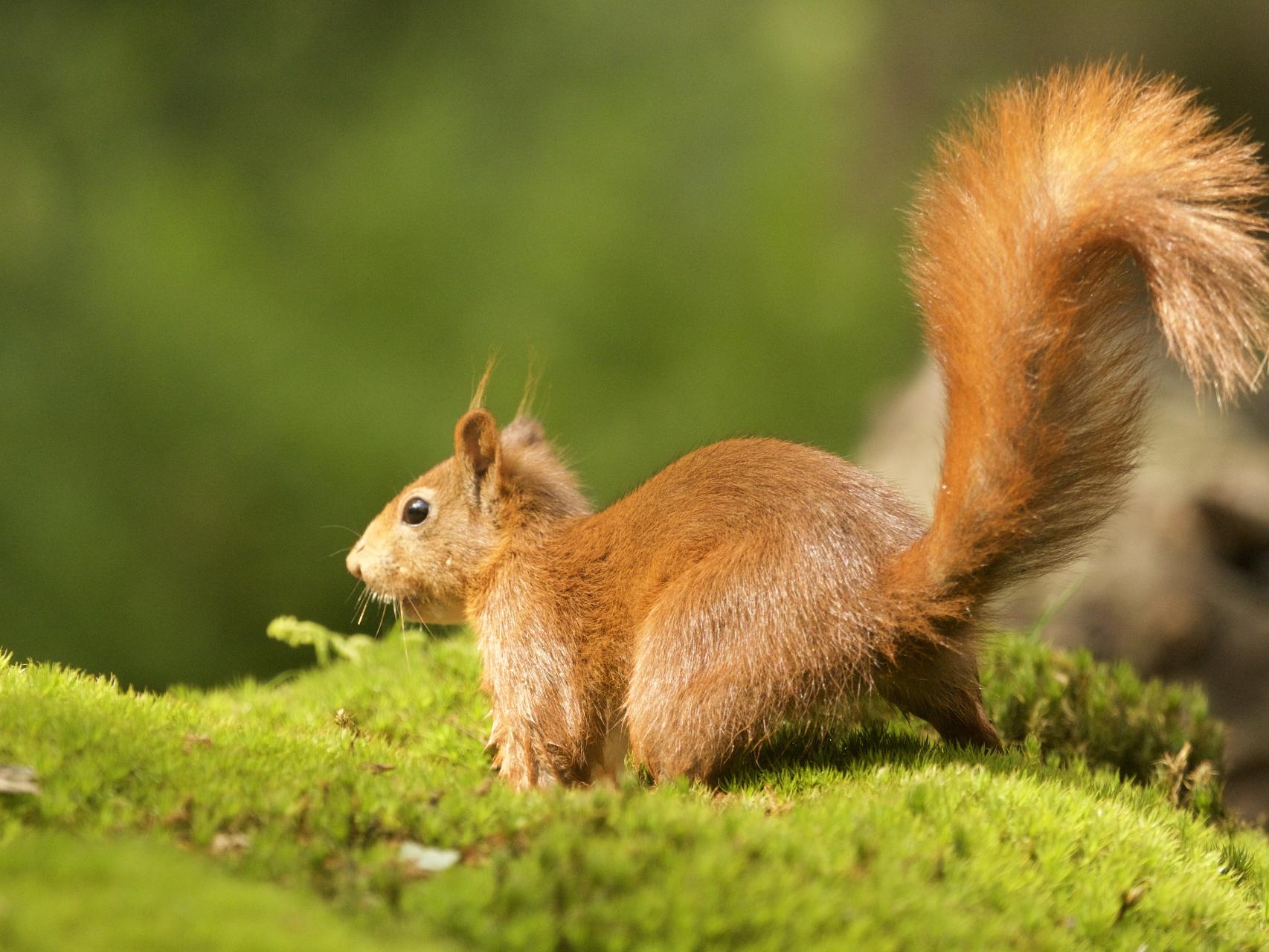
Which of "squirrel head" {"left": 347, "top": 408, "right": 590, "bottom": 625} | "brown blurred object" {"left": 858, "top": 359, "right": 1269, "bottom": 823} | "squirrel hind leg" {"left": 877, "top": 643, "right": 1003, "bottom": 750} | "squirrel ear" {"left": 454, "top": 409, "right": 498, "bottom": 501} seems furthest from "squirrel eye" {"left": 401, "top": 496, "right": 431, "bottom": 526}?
"brown blurred object" {"left": 858, "top": 359, "right": 1269, "bottom": 823}

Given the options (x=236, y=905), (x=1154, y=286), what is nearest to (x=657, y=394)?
(x=1154, y=286)

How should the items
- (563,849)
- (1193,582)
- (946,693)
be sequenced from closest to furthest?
(563,849), (946,693), (1193,582)

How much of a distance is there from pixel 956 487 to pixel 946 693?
718mm

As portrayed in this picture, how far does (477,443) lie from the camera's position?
3943 mm

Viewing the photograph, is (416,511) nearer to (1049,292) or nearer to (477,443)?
(477,443)

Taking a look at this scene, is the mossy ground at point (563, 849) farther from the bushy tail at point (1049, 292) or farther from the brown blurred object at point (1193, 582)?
the brown blurred object at point (1193, 582)

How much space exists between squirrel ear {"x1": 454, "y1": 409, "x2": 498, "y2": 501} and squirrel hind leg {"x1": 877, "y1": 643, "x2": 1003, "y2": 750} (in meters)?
1.54

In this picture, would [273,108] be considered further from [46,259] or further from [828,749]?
[828,749]

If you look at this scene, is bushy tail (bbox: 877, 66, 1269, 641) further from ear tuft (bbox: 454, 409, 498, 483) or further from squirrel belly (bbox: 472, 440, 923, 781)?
ear tuft (bbox: 454, 409, 498, 483)

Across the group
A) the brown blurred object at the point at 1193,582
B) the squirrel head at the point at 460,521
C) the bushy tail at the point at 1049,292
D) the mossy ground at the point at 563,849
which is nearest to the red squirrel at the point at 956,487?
the bushy tail at the point at 1049,292

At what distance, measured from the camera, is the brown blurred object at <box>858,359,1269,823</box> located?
235 inches

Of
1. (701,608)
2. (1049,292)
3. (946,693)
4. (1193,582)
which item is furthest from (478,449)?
(1193,582)

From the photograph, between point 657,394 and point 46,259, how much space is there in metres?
3.91

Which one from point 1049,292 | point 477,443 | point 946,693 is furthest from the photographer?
point 477,443
